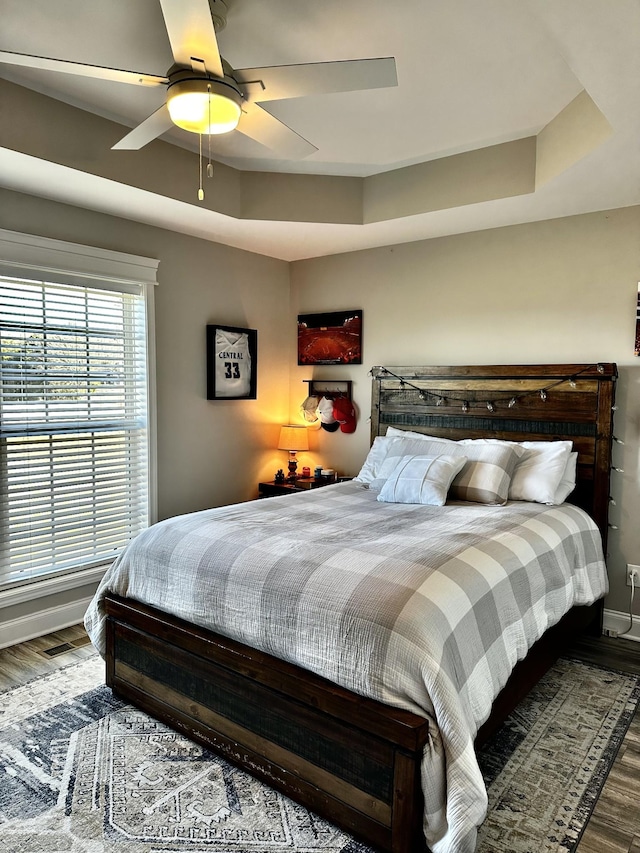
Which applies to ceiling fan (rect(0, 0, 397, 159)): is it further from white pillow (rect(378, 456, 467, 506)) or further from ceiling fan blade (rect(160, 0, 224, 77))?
white pillow (rect(378, 456, 467, 506))

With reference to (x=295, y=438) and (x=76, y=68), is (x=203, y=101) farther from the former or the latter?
(x=295, y=438)

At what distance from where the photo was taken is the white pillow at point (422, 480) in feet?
10.4

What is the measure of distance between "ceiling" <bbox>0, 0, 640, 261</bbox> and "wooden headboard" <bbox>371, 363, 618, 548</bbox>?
0.98 metres

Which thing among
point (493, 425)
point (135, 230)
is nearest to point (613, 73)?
point (493, 425)

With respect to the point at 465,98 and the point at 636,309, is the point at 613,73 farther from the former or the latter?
the point at 636,309

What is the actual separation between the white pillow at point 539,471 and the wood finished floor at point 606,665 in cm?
90

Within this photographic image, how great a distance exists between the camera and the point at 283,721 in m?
1.98

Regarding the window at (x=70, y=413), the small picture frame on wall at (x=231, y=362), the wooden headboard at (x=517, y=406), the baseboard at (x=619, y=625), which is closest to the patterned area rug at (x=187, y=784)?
the baseboard at (x=619, y=625)

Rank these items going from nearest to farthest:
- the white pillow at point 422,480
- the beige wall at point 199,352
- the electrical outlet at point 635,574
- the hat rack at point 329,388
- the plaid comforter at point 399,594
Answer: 1. the plaid comforter at point 399,594
2. the white pillow at point 422,480
3. the electrical outlet at point 635,574
4. the beige wall at point 199,352
5. the hat rack at point 329,388

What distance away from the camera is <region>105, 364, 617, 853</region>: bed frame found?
171 centimetres

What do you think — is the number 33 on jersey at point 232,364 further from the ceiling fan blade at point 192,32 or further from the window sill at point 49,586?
the ceiling fan blade at point 192,32

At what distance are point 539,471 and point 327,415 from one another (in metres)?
1.82

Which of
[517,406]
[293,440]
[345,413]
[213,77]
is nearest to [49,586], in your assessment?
[293,440]

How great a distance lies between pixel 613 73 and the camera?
1.98 metres
